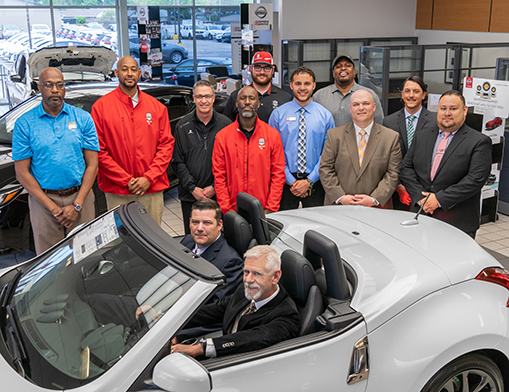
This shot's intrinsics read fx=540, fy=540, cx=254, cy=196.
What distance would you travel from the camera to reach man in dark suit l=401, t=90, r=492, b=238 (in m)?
3.88

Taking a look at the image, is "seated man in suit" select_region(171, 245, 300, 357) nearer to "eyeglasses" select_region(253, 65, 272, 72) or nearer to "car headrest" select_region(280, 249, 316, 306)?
"car headrest" select_region(280, 249, 316, 306)

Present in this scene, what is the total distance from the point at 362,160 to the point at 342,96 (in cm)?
93

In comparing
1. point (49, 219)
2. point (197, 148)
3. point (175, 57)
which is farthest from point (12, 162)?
point (175, 57)

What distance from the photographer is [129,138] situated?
4285 mm

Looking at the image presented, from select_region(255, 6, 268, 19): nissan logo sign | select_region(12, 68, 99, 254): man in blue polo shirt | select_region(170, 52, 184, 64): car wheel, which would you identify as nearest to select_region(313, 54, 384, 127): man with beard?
select_region(12, 68, 99, 254): man in blue polo shirt

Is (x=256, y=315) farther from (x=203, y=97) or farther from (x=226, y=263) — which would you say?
(x=203, y=97)

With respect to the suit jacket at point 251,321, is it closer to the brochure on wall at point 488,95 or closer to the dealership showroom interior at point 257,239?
the dealership showroom interior at point 257,239

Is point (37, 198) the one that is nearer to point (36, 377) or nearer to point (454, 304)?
point (36, 377)

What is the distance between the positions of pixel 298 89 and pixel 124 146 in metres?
1.50

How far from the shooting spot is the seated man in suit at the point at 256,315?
2.21 m

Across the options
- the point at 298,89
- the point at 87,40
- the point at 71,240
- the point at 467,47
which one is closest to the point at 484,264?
the point at 71,240

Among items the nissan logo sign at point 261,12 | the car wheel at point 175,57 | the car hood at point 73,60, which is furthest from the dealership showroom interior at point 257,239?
the car wheel at point 175,57

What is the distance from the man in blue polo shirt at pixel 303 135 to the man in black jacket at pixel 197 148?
21.9 inches

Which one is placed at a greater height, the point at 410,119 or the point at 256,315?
the point at 410,119
